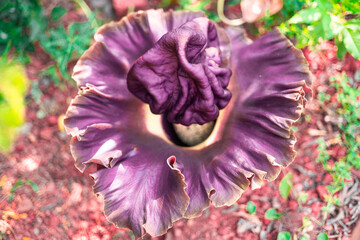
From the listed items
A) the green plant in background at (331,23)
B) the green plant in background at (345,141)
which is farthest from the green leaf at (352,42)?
the green plant in background at (345,141)

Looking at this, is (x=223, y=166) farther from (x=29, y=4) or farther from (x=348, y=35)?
(x=29, y=4)

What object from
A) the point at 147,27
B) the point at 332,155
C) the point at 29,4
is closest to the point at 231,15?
the point at 147,27

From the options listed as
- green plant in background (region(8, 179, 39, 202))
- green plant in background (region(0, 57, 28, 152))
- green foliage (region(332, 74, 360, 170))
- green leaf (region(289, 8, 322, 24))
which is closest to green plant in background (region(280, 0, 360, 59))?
green leaf (region(289, 8, 322, 24))

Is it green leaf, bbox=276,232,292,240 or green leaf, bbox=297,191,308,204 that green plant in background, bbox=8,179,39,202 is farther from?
green leaf, bbox=297,191,308,204

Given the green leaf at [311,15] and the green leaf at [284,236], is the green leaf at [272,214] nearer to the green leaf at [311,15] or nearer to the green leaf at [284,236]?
the green leaf at [284,236]

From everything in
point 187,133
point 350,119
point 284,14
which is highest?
point 284,14

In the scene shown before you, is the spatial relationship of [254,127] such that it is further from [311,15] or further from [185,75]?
[311,15]

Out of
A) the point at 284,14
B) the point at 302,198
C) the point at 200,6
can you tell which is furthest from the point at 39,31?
the point at 302,198
